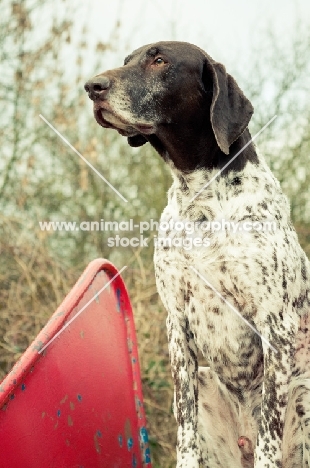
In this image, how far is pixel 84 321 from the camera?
3.01m

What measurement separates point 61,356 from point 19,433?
16.8 inches

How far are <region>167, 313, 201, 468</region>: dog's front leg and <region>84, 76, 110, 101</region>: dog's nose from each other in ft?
3.21

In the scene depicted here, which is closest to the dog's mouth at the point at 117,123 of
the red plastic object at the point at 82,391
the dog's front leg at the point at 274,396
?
the red plastic object at the point at 82,391

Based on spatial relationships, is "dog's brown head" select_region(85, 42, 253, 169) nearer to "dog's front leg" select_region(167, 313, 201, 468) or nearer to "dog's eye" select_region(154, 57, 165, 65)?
"dog's eye" select_region(154, 57, 165, 65)

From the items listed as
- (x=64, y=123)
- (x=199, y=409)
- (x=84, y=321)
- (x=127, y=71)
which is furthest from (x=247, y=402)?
(x=64, y=123)

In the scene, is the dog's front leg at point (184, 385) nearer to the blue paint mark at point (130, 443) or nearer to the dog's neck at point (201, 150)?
the blue paint mark at point (130, 443)

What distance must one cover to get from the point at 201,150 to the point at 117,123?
1.21ft

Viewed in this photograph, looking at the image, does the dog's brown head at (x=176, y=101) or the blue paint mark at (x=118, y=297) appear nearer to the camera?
the dog's brown head at (x=176, y=101)

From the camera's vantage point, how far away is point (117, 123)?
115 inches

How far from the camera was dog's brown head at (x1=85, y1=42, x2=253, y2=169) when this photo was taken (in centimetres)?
283

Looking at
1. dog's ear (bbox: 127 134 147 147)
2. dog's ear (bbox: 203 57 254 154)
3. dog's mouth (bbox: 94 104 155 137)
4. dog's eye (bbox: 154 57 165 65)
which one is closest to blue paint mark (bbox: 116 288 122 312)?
dog's ear (bbox: 127 134 147 147)

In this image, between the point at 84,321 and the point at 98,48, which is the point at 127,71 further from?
the point at 98,48

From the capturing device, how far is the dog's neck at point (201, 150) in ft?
9.54

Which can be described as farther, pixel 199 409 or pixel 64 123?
pixel 64 123
